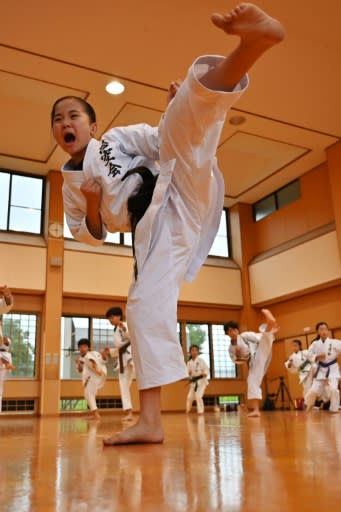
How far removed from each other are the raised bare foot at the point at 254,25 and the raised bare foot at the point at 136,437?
1153mm

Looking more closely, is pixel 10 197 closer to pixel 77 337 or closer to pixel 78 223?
pixel 77 337

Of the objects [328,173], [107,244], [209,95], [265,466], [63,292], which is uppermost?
[328,173]

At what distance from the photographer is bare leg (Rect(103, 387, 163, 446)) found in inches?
54.9

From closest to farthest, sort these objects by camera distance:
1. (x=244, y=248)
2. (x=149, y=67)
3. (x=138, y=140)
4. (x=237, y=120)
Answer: (x=138, y=140)
(x=149, y=67)
(x=237, y=120)
(x=244, y=248)

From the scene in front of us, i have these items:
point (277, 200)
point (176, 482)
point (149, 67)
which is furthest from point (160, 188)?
point (277, 200)

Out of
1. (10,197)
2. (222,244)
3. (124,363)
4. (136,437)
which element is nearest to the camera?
(136,437)

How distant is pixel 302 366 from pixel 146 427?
8.24 meters

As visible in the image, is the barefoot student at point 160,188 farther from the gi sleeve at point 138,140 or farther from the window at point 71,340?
the window at point 71,340

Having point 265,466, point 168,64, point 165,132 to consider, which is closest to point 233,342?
point 168,64

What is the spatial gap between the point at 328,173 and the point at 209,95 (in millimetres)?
9147

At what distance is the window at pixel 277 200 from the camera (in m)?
11.1

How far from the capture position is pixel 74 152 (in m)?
1.86

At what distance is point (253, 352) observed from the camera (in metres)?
5.81

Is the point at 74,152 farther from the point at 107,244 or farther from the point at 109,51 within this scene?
the point at 107,244
